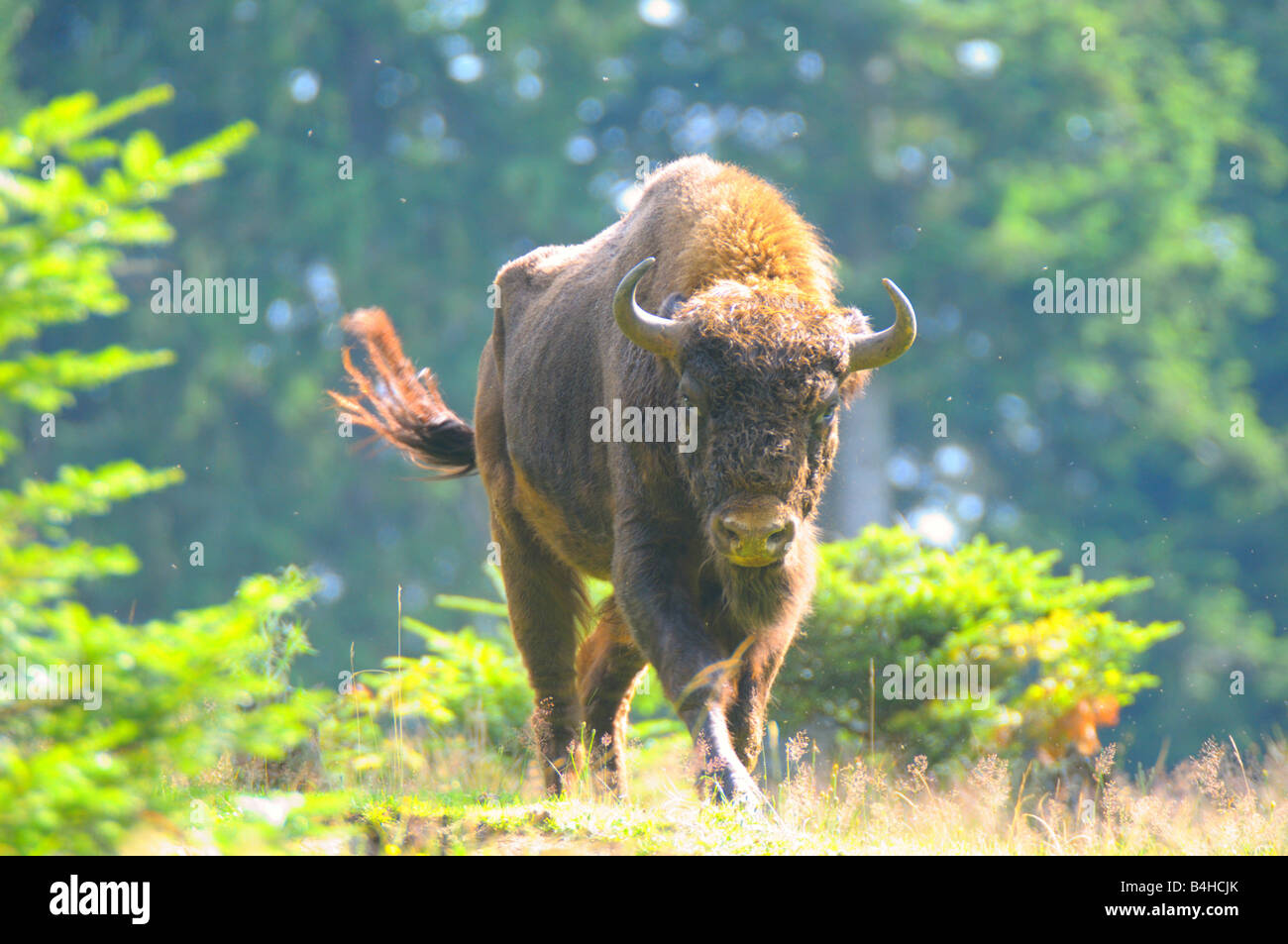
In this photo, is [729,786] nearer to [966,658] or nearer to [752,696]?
[752,696]

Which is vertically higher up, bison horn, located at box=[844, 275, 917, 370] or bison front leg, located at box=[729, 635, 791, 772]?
bison horn, located at box=[844, 275, 917, 370]

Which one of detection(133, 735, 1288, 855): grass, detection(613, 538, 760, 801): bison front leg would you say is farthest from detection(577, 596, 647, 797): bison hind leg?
detection(613, 538, 760, 801): bison front leg

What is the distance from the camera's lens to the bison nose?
16.7 ft

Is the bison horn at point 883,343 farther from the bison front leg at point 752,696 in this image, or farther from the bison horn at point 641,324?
the bison front leg at point 752,696

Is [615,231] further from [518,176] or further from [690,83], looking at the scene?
[690,83]

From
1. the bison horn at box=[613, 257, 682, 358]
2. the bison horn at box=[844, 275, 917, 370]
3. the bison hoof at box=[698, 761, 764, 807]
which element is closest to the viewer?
the bison hoof at box=[698, 761, 764, 807]

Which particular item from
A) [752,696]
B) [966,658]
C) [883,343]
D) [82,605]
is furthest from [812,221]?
[82,605]

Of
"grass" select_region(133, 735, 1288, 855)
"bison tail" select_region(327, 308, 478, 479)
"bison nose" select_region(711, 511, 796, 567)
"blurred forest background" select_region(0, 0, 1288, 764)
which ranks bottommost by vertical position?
"grass" select_region(133, 735, 1288, 855)

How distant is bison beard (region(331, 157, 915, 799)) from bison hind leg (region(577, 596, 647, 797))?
1 centimetres

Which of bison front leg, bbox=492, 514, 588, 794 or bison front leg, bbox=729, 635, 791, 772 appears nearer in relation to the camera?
bison front leg, bbox=729, 635, 791, 772

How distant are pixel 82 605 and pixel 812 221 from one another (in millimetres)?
22838

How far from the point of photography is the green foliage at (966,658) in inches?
320

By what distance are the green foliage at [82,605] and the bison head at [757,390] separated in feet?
9.75

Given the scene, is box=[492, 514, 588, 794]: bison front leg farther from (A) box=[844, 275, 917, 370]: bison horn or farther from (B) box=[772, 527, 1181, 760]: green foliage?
(A) box=[844, 275, 917, 370]: bison horn
